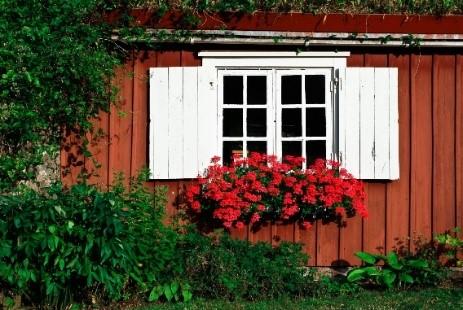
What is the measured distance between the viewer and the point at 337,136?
8422 mm

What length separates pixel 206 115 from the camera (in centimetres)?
838

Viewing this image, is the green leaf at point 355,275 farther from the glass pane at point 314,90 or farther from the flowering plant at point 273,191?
the glass pane at point 314,90

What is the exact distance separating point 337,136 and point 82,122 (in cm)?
272

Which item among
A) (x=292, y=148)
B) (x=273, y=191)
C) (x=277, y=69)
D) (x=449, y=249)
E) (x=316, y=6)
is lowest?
(x=449, y=249)

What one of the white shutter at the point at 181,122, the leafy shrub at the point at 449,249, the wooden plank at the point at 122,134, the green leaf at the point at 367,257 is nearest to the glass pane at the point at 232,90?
the white shutter at the point at 181,122

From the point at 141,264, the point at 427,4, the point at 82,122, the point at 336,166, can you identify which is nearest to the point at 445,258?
the point at 336,166

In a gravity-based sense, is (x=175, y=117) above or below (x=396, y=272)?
above

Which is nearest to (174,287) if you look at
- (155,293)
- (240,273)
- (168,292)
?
(168,292)

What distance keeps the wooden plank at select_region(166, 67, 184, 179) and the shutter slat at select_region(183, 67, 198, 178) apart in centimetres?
4

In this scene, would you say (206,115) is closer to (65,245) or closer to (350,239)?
(350,239)

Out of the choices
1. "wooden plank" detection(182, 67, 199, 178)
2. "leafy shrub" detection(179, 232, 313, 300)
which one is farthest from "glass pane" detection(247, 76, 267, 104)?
"leafy shrub" detection(179, 232, 313, 300)

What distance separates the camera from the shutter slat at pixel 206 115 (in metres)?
8.34

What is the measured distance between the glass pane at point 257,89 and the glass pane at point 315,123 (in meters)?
0.51

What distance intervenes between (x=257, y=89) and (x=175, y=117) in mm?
960
